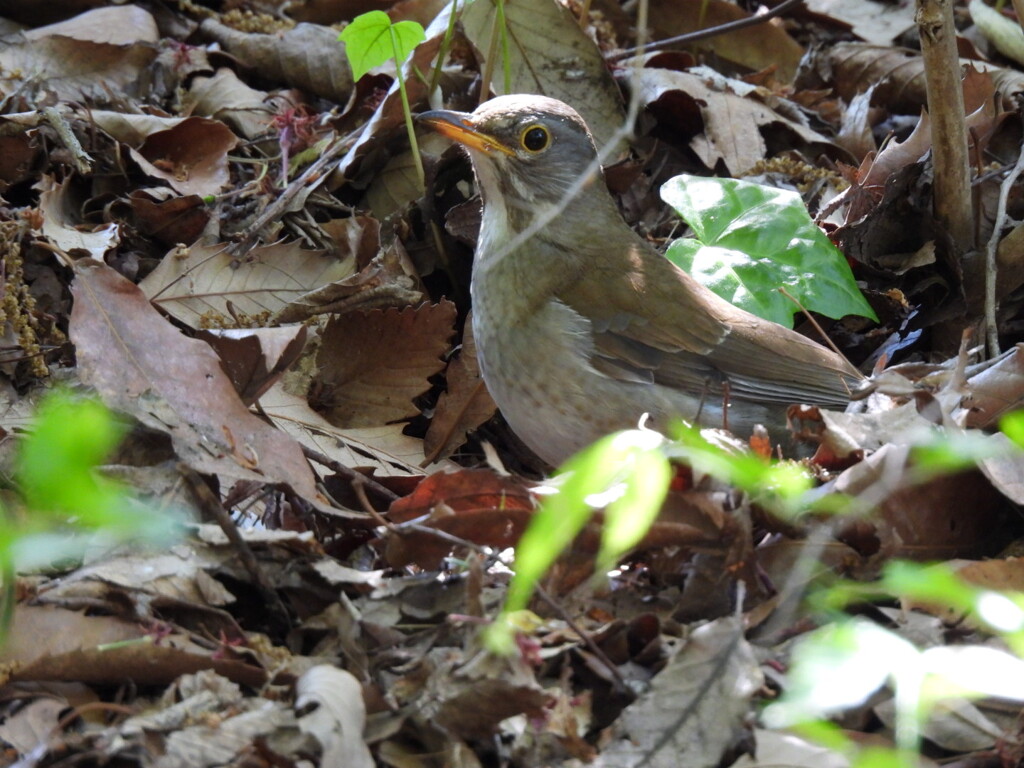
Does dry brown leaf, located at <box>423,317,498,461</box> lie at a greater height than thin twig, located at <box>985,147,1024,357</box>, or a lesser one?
lesser

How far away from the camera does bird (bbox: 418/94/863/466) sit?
13.1 feet

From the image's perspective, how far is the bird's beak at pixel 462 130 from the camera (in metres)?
4.13

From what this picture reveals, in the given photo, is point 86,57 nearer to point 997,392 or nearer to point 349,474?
point 349,474

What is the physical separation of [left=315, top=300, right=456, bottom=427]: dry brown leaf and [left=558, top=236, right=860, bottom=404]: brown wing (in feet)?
1.84

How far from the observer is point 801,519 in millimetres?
2932

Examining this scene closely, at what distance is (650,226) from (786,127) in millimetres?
920

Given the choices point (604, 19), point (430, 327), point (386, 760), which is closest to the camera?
point (386, 760)

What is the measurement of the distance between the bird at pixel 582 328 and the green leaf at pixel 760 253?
0.23 meters

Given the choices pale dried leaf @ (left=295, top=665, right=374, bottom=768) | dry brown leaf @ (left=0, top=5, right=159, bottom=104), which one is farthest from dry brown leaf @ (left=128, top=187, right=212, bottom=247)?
pale dried leaf @ (left=295, top=665, right=374, bottom=768)

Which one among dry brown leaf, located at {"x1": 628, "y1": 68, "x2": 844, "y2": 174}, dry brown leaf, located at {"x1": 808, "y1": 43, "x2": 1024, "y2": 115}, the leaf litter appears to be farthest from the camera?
dry brown leaf, located at {"x1": 808, "y1": 43, "x2": 1024, "y2": 115}

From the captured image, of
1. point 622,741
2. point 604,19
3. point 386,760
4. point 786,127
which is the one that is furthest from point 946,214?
point 386,760

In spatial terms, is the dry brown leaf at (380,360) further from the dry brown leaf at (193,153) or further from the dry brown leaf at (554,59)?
the dry brown leaf at (554,59)

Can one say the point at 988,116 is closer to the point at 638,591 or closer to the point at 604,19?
the point at 604,19

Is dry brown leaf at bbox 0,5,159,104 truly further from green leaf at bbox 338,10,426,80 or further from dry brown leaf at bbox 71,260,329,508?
dry brown leaf at bbox 71,260,329,508
